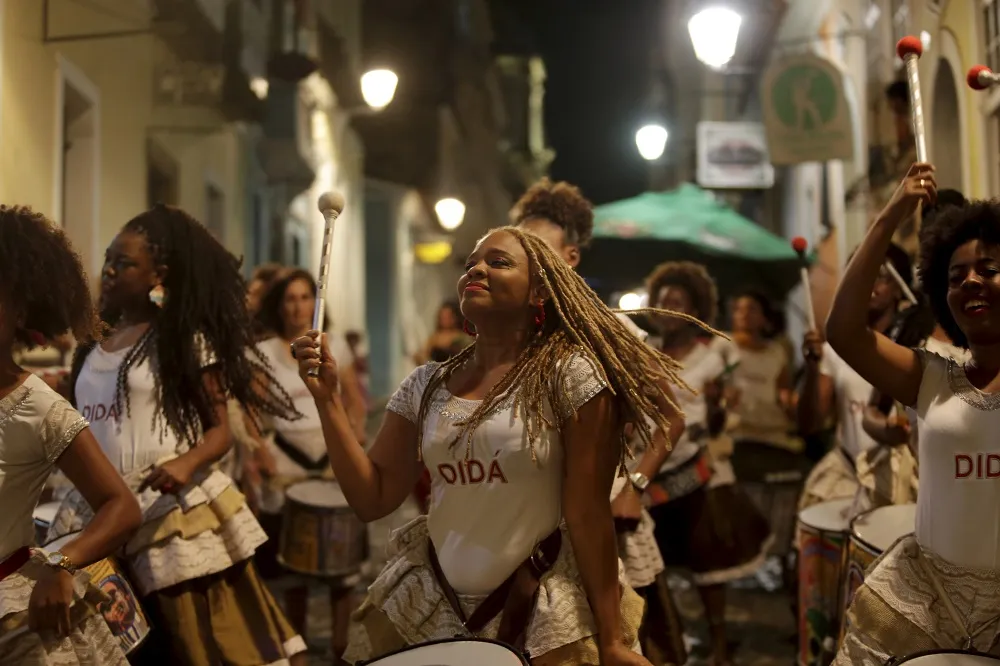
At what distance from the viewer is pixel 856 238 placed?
40.8 feet

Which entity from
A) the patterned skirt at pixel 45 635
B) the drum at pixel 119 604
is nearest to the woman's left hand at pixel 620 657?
the patterned skirt at pixel 45 635

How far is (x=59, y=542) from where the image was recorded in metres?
3.37

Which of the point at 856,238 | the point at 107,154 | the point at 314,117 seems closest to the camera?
the point at 107,154

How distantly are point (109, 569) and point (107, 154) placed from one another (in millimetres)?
5948

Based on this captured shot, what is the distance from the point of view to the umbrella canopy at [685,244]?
11062 millimetres

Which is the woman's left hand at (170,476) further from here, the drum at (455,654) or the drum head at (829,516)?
the drum head at (829,516)

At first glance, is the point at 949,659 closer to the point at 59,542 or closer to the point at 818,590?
the point at 818,590

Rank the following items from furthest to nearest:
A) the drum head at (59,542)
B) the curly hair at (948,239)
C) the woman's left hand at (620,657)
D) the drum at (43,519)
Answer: the drum at (43,519), the drum head at (59,542), the curly hair at (948,239), the woman's left hand at (620,657)

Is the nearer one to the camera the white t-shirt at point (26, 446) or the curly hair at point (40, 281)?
the white t-shirt at point (26, 446)

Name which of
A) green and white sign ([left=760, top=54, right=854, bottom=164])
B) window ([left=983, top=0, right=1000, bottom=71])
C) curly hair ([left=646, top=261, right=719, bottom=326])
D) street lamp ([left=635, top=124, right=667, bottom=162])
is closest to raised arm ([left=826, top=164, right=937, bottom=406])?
curly hair ([left=646, top=261, right=719, bottom=326])

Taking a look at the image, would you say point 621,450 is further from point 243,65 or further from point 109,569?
point 243,65

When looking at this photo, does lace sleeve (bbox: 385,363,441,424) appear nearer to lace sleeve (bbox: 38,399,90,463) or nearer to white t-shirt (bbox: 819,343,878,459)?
lace sleeve (bbox: 38,399,90,463)

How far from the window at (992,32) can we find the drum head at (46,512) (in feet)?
17.8

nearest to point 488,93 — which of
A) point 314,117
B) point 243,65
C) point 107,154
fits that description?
point 314,117
